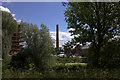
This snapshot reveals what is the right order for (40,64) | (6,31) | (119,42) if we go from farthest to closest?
(6,31) < (40,64) < (119,42)

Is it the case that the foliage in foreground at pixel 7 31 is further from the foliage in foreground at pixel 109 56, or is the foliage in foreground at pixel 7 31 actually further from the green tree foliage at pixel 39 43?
the foliage in foreground at pixel 109 56

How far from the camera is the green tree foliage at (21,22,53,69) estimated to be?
6176mm

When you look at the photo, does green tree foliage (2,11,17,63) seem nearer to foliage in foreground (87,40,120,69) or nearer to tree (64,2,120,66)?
tree (64,2,120,66)

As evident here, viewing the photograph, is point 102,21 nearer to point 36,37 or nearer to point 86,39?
point 86,39

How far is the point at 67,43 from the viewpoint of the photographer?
4145 millimetres

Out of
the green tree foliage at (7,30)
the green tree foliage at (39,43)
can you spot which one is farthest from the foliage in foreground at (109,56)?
the green tree foliage at (7,30)

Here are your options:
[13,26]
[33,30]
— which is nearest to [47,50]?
[33,30]

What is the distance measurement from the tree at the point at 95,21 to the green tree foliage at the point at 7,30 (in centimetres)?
407

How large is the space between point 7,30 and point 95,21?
16.2 ft

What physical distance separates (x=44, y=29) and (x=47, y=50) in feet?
3.72

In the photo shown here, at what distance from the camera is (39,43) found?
248 inches

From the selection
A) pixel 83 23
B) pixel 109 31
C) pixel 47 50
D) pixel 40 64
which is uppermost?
pixel 83 23

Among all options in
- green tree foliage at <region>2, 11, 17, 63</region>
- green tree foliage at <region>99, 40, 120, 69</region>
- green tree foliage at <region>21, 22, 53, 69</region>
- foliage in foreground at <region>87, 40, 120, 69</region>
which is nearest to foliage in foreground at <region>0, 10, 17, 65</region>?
green tree foliage at <region>2, 11, 17, 63</region>

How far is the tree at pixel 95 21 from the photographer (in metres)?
4.16
